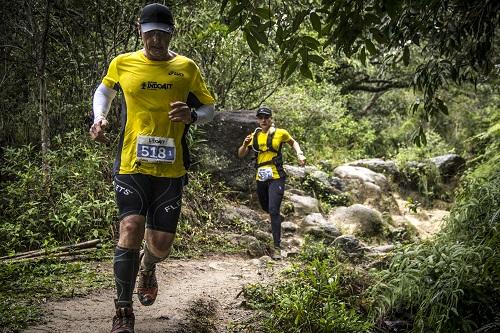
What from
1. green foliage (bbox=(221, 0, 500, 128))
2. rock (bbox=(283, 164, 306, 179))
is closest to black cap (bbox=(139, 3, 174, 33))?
green foliage (bbox=(221, 0, 500, 128))

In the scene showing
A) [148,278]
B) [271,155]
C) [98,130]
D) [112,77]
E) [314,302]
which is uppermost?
[112,77]

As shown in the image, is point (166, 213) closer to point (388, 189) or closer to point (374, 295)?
point (374, 295)

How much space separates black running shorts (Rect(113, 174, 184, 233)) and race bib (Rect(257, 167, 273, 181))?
4469mm

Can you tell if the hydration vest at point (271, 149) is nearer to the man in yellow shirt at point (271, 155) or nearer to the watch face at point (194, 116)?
the man in yellow shirt at point (271, 155)

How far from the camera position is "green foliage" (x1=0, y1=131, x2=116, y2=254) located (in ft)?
22.9

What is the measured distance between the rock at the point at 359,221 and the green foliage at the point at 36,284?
6.80 meters

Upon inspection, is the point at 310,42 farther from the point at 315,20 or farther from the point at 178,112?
the point at 178,112

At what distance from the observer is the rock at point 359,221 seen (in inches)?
459

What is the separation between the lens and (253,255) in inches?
336

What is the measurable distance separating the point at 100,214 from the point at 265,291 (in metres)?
3.05

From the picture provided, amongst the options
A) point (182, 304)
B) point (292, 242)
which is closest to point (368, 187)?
point (292, 242)

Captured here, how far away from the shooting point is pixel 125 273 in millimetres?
3705


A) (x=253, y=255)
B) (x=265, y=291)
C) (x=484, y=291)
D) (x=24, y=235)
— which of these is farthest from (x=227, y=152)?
(x=484, y=291)

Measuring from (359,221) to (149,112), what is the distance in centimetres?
879
